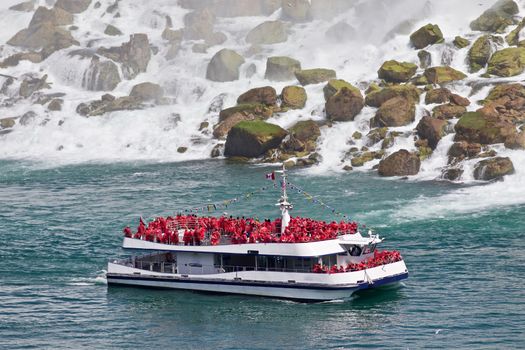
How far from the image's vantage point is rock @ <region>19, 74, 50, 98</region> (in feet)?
537

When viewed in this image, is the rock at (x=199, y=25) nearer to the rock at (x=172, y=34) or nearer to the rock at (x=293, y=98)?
the rock at (x=172, y=34)

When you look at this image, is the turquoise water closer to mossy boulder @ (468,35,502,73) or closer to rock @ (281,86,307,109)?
rock @ (281,86,307,109)

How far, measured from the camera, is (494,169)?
108 meters

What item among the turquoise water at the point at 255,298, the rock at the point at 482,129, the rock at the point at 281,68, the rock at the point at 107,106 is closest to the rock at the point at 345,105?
the turquoise water at the point at 255,298

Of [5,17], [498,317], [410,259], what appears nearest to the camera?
[498,317]

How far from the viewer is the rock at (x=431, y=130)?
384 ft

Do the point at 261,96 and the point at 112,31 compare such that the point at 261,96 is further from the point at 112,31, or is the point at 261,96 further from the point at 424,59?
the point at 112,31

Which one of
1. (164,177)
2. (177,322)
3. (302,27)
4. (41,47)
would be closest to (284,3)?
(302,27)

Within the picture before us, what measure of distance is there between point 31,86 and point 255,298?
98.5 m

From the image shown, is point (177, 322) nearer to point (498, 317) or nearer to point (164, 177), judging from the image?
point (498, 317)

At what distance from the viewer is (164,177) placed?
121 metres

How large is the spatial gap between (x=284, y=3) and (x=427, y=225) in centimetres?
8952

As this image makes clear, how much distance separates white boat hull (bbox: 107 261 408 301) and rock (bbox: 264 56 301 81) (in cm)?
7612

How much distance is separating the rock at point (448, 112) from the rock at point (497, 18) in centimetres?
2211
